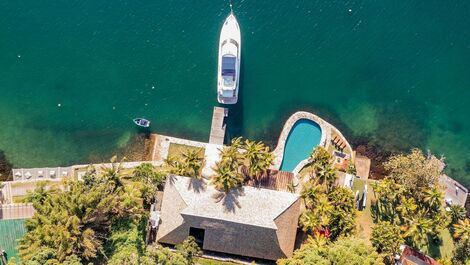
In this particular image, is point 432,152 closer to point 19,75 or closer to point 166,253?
point 166,253

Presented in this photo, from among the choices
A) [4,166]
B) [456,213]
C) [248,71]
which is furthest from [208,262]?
[456,213]

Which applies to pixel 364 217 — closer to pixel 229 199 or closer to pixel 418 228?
pixel 418 228

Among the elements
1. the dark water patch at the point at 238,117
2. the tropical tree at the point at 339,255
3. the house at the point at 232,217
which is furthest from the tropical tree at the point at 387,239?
the dark water patch at the point at 238,117

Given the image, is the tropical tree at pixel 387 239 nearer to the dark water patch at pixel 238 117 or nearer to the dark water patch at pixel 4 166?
the dark water patch at pixel 238 117

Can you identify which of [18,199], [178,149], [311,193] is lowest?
[18,199]

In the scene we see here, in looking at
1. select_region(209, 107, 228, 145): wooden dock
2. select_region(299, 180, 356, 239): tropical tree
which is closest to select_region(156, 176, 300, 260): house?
select_region(299, 180, 356, 239): tropical tree
